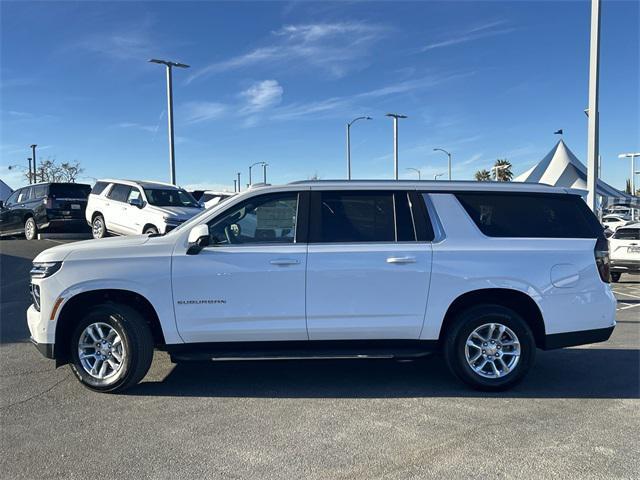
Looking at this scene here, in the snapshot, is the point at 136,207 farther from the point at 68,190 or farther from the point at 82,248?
the point at 82,248

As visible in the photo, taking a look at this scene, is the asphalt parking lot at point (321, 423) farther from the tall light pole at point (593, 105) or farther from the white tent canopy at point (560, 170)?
the white tent canopy at point (560, 170)

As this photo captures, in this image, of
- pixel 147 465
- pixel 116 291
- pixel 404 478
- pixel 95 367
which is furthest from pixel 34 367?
pixel 404 478

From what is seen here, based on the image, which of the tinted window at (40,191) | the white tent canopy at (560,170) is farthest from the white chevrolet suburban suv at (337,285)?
the white tent canopy at (560,170)

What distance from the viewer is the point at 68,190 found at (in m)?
16.3

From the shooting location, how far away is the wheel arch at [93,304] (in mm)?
4836

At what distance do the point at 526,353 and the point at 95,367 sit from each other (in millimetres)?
3977

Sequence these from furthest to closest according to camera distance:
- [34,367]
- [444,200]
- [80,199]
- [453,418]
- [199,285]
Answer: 1. [80,199]
2. [34,367]
3. [444,200]
4. [199,285]
5. [453,418]

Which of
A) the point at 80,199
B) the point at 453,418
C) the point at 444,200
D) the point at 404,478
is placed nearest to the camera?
the point at 404,478

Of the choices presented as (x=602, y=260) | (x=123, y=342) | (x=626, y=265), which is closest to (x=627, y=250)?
(x=626, y=265)

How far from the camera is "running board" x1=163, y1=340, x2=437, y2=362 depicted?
4758mm

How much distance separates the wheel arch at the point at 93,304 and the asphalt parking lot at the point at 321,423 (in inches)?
19.0

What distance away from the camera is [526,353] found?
4887 millimetres

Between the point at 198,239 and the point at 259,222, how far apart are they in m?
0.60

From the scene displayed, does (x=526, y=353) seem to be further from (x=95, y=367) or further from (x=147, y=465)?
(x=95, y=367)
